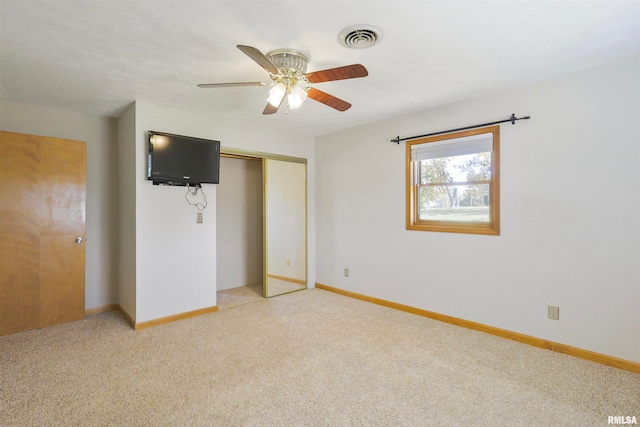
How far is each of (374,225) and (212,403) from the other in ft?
8.99

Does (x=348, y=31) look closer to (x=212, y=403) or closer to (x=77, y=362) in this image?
(x=212, y=403)

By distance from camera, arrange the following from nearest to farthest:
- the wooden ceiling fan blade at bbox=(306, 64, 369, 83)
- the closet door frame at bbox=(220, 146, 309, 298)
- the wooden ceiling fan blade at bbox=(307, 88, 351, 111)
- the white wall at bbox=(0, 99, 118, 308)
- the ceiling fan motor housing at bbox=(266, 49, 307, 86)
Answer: the wooden ceiling fan blade at bbox=(306, 64, 369, 83)
the ceiling fan motor housing at bbox=(266, 49, 307, 86)
the wooden ceiling fan blade at bbox=(307, 88, 351, 111)
the white wall at bbox=(0, 99, 118, 308)
the closet door frame at bbox=(220, 146, 309, 298)

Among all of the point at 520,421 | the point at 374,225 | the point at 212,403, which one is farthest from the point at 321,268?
the point at 520,421

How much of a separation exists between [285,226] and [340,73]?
2928 mm

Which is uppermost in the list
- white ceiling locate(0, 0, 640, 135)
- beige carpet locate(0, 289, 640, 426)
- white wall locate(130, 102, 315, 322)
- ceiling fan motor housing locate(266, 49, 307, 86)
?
white ceiling locate(0, 0, 640, 135)

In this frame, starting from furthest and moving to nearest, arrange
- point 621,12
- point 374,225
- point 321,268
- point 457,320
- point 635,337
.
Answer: point 321,268 < point 374,225 < point 457,320 < point 635,337 < point 621,12

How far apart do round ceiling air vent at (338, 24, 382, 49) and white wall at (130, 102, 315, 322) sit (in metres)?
2.23

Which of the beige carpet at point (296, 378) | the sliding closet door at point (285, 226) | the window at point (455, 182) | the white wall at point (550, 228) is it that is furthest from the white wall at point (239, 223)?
the window at point (455, 182)

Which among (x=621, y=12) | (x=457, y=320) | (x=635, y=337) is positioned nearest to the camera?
(x=621, y=12)

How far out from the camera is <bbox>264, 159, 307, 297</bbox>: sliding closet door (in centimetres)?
440

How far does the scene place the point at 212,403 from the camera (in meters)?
1.99

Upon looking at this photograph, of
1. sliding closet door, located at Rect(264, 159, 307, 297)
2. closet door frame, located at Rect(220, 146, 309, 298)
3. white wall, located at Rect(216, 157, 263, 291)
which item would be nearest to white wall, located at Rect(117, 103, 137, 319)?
closet door frame, located at Rect(220, 146, 309, 298)

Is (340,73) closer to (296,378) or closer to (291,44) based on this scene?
(291,44)

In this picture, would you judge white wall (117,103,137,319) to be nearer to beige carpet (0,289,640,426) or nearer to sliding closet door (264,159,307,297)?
beige carpet (0,289,640,426)
